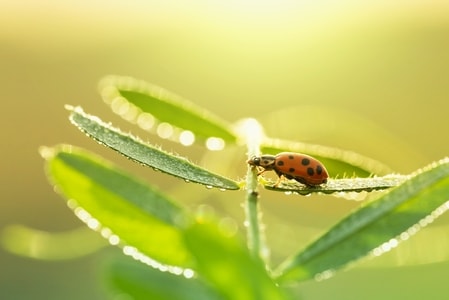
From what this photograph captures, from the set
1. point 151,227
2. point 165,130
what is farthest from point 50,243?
point 151,227

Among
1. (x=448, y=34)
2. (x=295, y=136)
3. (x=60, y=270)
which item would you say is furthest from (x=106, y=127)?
(x=448, y=34)

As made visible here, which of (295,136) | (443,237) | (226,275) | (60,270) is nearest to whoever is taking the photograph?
(226,275)

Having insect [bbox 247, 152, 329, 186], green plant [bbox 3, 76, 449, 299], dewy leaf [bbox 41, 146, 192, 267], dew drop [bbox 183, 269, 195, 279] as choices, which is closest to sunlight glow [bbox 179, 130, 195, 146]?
insect [bbox 247, 152, 329, 186]

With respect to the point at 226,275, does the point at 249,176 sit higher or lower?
higher

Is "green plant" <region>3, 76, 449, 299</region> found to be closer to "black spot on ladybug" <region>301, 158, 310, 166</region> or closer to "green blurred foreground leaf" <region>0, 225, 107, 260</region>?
"black spot on ladybug" <region>301, 158, 310, 166</region>

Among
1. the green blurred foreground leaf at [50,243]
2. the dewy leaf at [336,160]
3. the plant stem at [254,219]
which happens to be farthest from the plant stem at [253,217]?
the green blurred foreground leaf at [50,243]

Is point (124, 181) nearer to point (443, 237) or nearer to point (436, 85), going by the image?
point (443, 237)

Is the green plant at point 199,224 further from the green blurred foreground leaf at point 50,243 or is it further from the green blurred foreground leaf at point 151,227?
the green blurred foreground leaf at point 50,243

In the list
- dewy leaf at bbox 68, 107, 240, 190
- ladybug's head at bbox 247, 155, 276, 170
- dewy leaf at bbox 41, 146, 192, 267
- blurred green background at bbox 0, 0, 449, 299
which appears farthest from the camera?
blurred green background at bbox 0, 0, 449, 299
